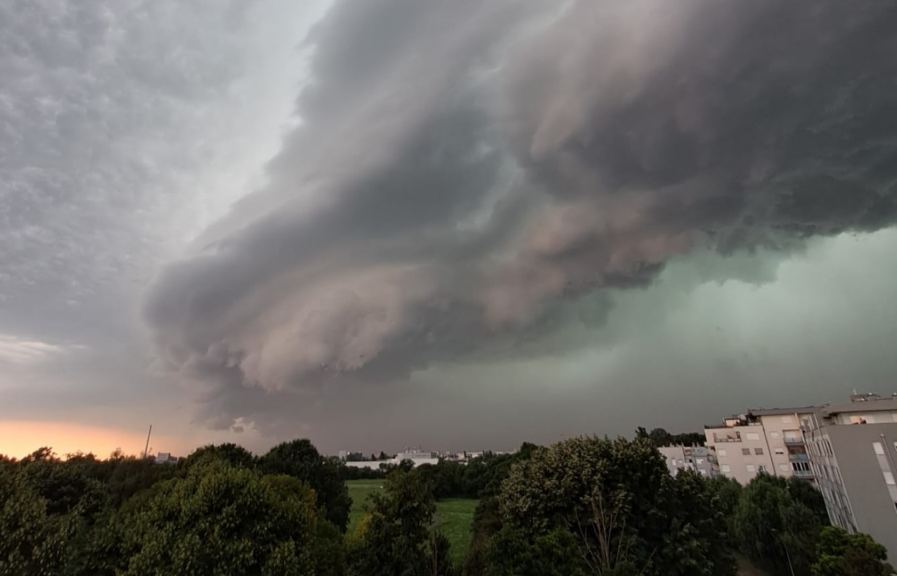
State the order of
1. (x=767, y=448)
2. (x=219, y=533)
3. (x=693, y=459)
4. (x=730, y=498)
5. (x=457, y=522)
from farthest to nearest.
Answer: (x=693, y=459), (x=457, y=522), (x=767, y=448), (x=730, y=498), (x=219, y=533)

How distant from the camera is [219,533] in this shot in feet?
72.9

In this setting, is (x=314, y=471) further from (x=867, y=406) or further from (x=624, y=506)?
(x=867, y=406)

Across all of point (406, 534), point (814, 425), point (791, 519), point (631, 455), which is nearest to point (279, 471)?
point (406, 534)

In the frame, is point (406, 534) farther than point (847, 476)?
No

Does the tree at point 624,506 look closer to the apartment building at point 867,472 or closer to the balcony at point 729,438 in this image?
the apartment building at point 867,472

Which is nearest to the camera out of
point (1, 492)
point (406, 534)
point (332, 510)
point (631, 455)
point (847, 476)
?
point (1, 492)

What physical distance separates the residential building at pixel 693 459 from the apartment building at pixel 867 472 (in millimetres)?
39628

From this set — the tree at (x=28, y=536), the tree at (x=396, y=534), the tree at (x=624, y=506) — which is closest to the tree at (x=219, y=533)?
the tree at (x=28, y=536)

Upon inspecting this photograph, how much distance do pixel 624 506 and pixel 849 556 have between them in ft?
66.8

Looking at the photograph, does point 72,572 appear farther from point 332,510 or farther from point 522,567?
point 332,510

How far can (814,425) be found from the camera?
2389 inches

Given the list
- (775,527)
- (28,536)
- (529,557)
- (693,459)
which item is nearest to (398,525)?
(529,557)

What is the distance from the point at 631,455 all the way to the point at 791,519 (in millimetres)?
29805

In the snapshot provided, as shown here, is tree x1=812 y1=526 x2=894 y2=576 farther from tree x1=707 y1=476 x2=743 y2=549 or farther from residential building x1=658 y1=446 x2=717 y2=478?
residential building x1=658 y1=446 x2=717 y2=478
